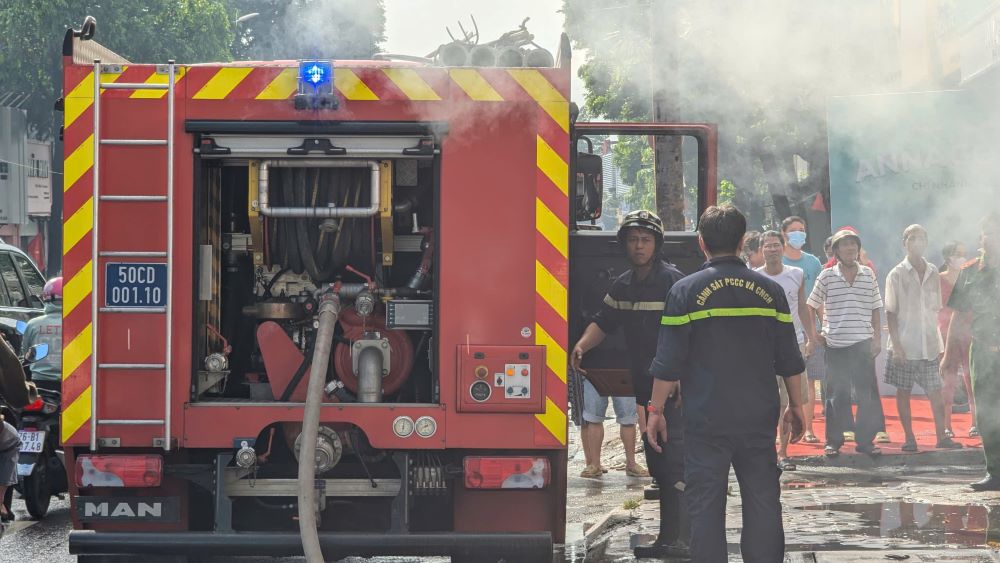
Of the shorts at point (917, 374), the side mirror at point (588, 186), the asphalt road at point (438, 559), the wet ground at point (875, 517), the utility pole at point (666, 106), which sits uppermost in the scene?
the utility pole at point (666, 106)

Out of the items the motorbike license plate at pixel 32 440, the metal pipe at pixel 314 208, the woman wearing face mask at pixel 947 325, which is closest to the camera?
the metal pipe at pixel 314 208

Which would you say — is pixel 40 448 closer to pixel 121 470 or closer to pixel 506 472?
pixel 121 470

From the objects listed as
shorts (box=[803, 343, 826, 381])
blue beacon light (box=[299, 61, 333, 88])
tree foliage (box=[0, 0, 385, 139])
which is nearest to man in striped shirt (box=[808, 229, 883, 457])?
shorts (box=[803, 343, 826, 381])

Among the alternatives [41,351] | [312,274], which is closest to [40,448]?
[41,351]

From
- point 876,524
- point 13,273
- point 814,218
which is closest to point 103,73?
point 876,524

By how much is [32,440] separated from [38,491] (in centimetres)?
37

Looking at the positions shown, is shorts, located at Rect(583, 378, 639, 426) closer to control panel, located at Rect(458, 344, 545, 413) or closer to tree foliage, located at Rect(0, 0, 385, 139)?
control panel, located at Rect(458, 344, 545, 413)

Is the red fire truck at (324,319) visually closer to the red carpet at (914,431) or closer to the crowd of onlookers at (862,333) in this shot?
the crowd of onlookers at (862,333)

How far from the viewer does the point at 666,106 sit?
1250 cm

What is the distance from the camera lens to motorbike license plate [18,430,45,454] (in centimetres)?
921

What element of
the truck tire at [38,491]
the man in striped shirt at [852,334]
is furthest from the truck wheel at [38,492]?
the man in striped shirt at [852,334]

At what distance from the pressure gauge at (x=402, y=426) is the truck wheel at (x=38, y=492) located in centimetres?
411

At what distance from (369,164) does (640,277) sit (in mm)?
1604

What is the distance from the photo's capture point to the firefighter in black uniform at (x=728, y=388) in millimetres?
6059
